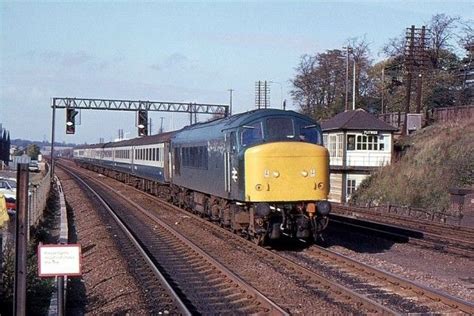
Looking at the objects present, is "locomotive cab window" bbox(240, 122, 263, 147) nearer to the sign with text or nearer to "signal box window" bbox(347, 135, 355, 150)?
the sign with text

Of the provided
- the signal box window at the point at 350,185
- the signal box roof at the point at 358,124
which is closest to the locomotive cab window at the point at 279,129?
the signal box roof at the point at 358,124

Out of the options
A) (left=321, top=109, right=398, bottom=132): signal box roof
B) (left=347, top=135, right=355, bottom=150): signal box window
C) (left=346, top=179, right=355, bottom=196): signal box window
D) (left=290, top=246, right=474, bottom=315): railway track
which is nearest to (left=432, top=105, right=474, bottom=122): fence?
(left=321, top=109, right=398, bottom=132): signal box roof

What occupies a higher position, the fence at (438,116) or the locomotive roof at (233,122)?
the fence at (438,116)

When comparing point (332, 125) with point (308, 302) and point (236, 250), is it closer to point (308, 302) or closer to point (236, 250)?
point (236, 250)

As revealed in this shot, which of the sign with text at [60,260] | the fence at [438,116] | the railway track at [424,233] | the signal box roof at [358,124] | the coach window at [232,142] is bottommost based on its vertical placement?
the railway track at [424,233]

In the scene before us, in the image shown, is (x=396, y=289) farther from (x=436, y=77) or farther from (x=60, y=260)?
(x=436, y=77)

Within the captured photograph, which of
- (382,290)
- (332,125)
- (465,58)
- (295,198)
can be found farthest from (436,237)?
(465,58)

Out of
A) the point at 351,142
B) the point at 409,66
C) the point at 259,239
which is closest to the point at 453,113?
the point at 409,66

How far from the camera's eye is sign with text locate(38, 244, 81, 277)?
8156 millimetres

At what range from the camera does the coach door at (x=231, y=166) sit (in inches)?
675

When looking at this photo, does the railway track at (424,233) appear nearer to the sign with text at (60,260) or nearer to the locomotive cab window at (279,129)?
the locomotive cab window at (279,129)

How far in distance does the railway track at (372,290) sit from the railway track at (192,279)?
0.79m

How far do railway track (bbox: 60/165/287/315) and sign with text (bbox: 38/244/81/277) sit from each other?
93.8 inches

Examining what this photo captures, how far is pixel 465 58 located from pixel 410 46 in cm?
1658
